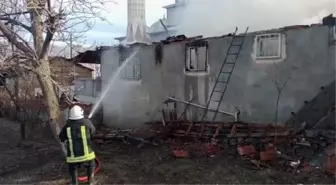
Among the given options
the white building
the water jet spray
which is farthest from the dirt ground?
the white building

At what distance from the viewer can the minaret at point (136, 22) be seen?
89.1ft

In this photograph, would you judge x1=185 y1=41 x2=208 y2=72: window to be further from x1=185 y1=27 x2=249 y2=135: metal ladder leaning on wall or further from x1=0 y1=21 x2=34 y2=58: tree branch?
x1=0 y1=21 x2=34 y2=58: tree branch

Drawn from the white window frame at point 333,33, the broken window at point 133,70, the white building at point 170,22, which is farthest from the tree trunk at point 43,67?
the white building at point 170,22

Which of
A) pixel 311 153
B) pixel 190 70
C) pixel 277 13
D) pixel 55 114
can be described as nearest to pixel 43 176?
pixel 55 114

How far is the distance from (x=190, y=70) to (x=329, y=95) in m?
5.27

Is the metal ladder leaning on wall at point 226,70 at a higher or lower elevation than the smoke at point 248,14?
lower

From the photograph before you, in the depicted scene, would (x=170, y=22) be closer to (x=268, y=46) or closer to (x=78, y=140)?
(x=268, y=46)

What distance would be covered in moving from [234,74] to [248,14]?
8.67 m

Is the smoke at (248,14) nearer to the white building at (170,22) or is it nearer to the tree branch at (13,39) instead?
the white building at (170,22)

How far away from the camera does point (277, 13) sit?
17953 mm

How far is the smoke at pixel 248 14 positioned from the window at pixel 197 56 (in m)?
5.64

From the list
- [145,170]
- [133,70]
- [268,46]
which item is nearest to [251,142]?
[145,170]

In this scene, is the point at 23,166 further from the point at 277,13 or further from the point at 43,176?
the point at 277,13

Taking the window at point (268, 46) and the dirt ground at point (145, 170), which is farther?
the window at point (268, 46)
